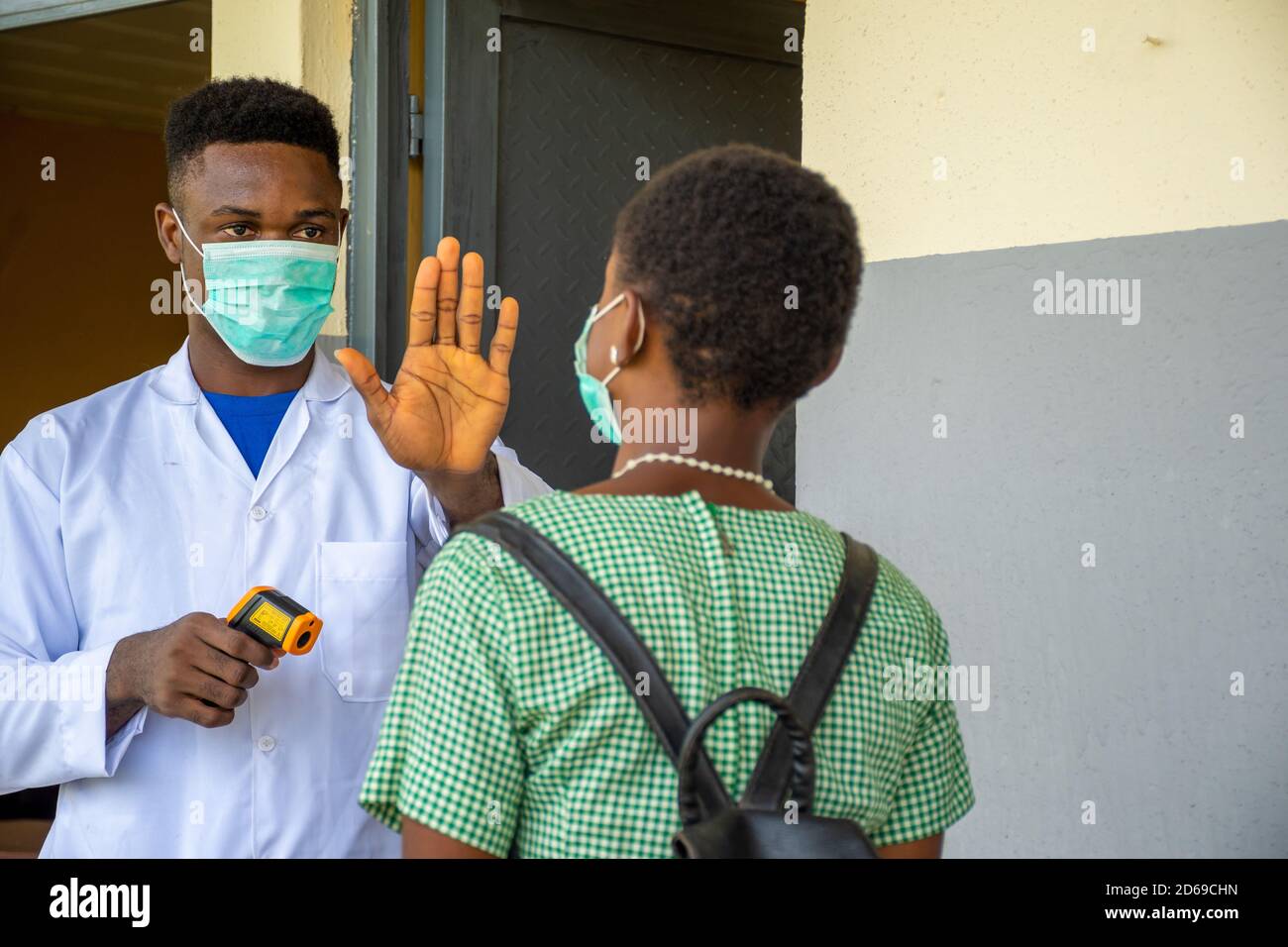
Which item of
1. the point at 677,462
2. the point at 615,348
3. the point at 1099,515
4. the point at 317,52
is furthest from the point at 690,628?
the point at 317,52

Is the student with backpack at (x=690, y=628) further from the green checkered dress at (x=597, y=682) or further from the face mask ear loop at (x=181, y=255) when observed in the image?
the face mask ear loop at (x=181, y=255)

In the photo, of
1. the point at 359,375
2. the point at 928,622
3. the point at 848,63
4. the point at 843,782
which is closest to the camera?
the point at 843,782

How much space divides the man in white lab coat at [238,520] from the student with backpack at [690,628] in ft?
2.05

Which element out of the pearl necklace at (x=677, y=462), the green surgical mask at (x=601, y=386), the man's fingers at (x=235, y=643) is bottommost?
the man's fingers at (x=235, y=643)

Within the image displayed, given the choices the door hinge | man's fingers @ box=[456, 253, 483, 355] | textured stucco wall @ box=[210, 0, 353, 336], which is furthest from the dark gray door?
man's fingers @ box=[456, 253, 483, 355]

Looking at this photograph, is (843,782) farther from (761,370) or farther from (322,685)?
(322,685)

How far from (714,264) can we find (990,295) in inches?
73.4

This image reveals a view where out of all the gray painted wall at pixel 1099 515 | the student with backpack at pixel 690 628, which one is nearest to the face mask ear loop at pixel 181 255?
the student with backpack at pixel 690 628

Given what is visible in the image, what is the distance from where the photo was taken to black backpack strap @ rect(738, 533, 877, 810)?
1.33 meters

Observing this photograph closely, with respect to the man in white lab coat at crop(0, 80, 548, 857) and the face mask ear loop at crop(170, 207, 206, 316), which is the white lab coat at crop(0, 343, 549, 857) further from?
the face mask ear loop at crop(170, 207, 206, 316)

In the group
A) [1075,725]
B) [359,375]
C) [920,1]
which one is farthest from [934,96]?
[359,375]

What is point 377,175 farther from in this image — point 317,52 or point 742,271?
point 742,271

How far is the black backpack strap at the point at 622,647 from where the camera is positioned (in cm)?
130

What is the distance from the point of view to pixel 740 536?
1.42 m
